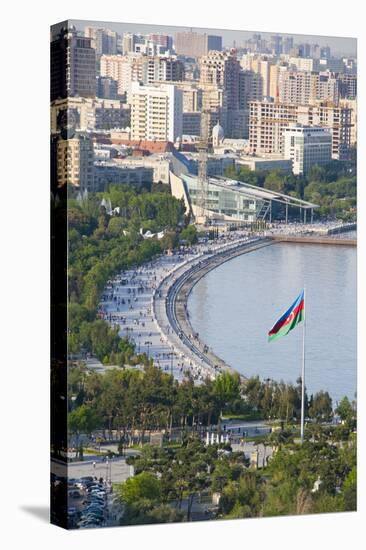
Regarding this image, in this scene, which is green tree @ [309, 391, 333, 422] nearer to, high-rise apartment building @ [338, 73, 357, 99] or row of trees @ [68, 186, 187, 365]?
row of trees @ [68, 186, 187, 365]

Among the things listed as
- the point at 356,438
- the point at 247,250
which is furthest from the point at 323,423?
the point at 247,250

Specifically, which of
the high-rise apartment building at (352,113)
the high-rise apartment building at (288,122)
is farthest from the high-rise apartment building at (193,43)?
the high-rise apartment building at (352,113)

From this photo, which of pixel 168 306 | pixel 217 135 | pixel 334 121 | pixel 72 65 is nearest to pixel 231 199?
pixel 217 135

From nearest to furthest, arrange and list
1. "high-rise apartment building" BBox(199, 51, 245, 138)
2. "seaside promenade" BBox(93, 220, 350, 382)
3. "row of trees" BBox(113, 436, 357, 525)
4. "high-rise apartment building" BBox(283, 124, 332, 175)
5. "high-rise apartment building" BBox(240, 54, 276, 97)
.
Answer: "row of trees" BBox(113, 436, 357, 525) → "seaside promenade" BBox(93, 220, 350, 382) → "high-rise apartment building" BBox(199, 51, 245, 138) → "high-rise apartment building" BBox(240, 54, 276, 97) → "high-rise apartment building" BBox(283, 124, 332, 175)

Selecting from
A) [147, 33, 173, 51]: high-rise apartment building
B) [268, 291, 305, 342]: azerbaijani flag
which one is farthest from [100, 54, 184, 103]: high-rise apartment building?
[268, 291, 305, 342]: azerbaijani flag

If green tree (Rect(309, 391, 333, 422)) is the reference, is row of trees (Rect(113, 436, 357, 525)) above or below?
below

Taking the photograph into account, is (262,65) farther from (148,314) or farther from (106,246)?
(148,314)
